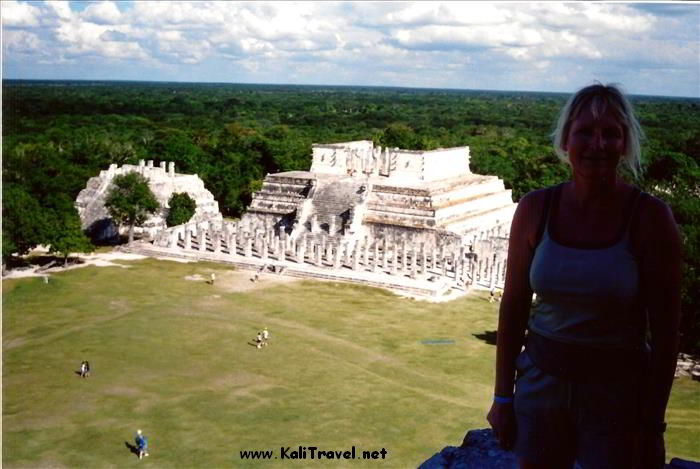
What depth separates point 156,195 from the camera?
34.9 meters

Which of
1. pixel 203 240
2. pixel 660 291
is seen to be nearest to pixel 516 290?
pixel 660 291

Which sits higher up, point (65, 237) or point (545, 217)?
point (545, 217)

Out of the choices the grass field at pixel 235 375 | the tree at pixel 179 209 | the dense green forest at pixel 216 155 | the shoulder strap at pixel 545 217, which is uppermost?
the shoulder strap at pixel 545 217

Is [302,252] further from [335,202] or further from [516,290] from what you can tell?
[516,290]

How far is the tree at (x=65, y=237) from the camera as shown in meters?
25.7

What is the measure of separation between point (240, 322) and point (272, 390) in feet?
17.4

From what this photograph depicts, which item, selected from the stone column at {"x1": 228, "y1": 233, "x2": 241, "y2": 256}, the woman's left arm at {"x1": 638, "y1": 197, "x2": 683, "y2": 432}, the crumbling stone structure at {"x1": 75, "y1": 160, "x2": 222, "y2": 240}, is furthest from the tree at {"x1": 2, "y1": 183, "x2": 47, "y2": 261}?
the woman's left arm at {"x1": 638, "y1": 197, "x2": 683, "y2": 432}

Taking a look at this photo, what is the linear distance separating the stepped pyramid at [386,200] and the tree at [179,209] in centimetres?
270

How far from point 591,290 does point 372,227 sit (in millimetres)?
27972

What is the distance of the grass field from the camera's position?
13141 mm

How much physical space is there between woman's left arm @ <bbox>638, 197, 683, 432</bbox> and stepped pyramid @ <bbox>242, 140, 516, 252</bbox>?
25.8m

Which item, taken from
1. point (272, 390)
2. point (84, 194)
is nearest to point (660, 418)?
point (272, 390)

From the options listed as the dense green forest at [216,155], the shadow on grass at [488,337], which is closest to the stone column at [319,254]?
the dense green forest at [216,155]

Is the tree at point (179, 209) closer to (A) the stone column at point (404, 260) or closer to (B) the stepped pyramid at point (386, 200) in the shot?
(B) the stepped pyramid at point (386, 200)
